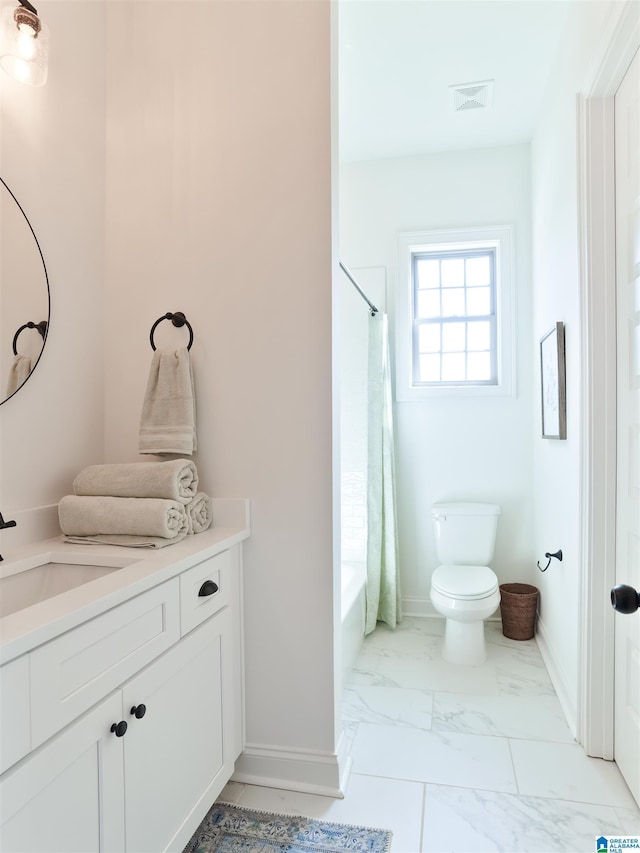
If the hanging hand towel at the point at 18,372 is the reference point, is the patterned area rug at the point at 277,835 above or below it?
below

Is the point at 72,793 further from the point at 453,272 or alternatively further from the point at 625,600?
the point at 453,272

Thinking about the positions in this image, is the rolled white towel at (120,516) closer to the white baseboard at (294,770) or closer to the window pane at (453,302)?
the white baseboard at (294,770)

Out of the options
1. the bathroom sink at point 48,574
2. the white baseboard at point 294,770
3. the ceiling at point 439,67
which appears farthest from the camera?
the ceiling at point 439,67

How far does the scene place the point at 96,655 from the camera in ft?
3.42

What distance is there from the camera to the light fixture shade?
1.34 m

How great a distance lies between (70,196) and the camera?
1720mm

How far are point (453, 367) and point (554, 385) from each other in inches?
43.6

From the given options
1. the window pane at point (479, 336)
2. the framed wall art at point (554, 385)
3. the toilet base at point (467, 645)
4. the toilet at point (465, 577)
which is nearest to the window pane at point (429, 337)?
the window pane at point (479, 336)

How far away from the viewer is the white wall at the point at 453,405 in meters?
3.18

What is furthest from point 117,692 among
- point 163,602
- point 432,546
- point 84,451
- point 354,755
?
point 432,546

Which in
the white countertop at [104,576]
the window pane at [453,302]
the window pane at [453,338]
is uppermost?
the window pane at [453,302]

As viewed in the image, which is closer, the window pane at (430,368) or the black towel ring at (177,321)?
the black towel ring at (177,321)

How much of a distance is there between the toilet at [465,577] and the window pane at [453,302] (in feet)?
4.01

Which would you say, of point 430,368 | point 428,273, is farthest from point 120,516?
point 428,273
